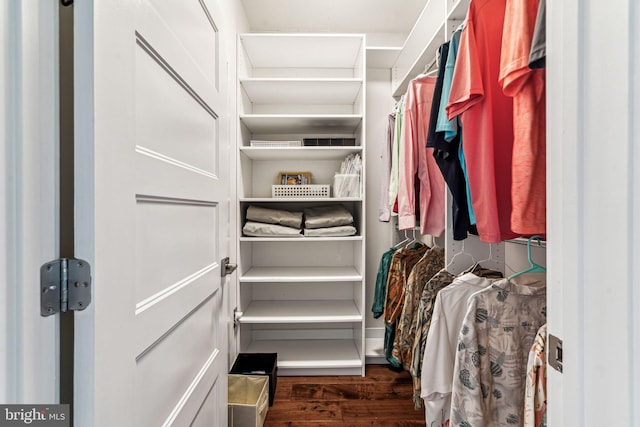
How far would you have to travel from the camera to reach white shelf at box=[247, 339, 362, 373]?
2129 mm

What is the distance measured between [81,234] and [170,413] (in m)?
0.57

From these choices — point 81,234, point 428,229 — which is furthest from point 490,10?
point 81,234

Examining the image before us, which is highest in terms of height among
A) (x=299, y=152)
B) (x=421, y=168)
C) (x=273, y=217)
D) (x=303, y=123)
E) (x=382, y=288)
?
(x=303, y=123)

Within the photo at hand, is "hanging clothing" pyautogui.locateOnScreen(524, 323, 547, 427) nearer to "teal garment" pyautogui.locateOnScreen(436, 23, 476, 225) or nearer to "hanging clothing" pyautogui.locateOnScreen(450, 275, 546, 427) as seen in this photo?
"hanging clothing" pyautogui.locateOnScreen(450, 275, 546, 427)

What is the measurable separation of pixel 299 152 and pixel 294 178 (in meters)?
0.28

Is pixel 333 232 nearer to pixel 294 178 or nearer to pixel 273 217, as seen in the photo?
pixel 273 217

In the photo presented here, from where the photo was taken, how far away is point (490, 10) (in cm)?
109

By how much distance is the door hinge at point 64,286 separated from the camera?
1.53ft

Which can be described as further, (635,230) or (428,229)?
(428,229)

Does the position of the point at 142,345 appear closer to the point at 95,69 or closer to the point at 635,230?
A: the point at 95,69

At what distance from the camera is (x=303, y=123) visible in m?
2.27

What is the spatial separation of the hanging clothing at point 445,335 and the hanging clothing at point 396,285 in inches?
28.2

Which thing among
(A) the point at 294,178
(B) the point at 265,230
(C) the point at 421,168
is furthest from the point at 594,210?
(A) the point at 294,178

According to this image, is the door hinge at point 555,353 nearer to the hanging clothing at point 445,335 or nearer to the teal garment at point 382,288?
the hanging clothing at point 445,335
